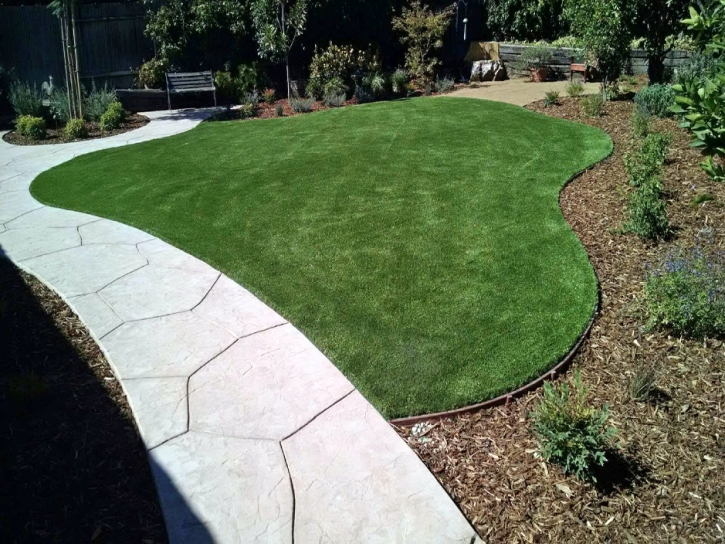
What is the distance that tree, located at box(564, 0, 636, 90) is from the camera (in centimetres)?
1041

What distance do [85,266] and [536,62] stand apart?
42.2 feet

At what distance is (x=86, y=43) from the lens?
15.0m

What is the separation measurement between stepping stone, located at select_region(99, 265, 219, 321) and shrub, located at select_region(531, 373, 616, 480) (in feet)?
9.84

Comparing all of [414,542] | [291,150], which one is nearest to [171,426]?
Answer: [414,542]

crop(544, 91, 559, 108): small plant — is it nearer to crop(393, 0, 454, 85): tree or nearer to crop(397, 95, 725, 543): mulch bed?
crop(393, 0, 454, 85): tree

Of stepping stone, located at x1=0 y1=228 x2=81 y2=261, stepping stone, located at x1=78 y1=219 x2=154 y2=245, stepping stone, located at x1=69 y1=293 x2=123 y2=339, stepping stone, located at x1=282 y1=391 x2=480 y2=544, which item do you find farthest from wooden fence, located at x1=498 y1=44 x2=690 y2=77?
stepping stone, located at x1=282 y1=391 x2=480 y2=544

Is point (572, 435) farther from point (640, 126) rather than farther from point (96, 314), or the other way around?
point (640, 126)

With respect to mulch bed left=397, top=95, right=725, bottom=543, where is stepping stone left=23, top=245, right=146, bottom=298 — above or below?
above

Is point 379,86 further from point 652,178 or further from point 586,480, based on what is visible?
point 586,480

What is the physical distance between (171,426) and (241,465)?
0.59 m

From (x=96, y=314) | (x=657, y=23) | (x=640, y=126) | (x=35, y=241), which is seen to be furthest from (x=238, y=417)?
(x=657, y=23)

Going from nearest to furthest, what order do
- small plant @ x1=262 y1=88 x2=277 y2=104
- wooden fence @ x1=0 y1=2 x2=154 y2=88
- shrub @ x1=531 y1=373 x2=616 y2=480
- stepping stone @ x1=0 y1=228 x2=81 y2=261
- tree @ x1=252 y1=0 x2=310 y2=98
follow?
shrub @ x1=531 y1=373 x2=616 y2=480
stepping stone @ x1=0 y1=228 x2=81 y2=261
tree @ x1=252 y1=0 x2=310 y2=98
wooden fence @ x1=0 y1=2 x2=154 y2=88
small plant @ x1=262 y1=88 x2=277 y2=104

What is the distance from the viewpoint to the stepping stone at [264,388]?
3.87 metres

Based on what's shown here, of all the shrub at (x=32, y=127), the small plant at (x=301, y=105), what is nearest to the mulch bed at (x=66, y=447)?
the shrub at (x=32, y=127)
